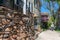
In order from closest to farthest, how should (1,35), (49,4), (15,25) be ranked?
(1,35)
(15,25)
(49,4)

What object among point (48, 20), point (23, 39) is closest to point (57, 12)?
point (48, 20)

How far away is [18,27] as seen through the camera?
8352 millimetres

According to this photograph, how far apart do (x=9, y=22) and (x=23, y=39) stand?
161 centimetres

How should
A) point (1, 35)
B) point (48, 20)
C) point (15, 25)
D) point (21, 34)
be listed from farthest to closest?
1. point (48, 20)
2. point (21, 34)
3. point (15, 25)
4. point (1, 35)

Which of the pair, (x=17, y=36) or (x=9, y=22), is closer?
(x=9, y=22)

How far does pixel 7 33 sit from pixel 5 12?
0.88 meters

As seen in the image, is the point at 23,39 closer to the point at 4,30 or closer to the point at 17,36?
the point at 17,36

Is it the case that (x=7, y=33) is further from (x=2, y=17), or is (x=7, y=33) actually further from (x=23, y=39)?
(x=23, y=39)

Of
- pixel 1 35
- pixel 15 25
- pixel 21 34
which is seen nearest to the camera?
pixel 1 35

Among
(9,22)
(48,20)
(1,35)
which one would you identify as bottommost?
(48,20)

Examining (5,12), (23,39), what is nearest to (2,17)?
(5,12)

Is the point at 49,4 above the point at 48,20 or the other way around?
above

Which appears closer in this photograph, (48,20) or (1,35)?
(1,35)

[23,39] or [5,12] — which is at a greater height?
[5,12]
